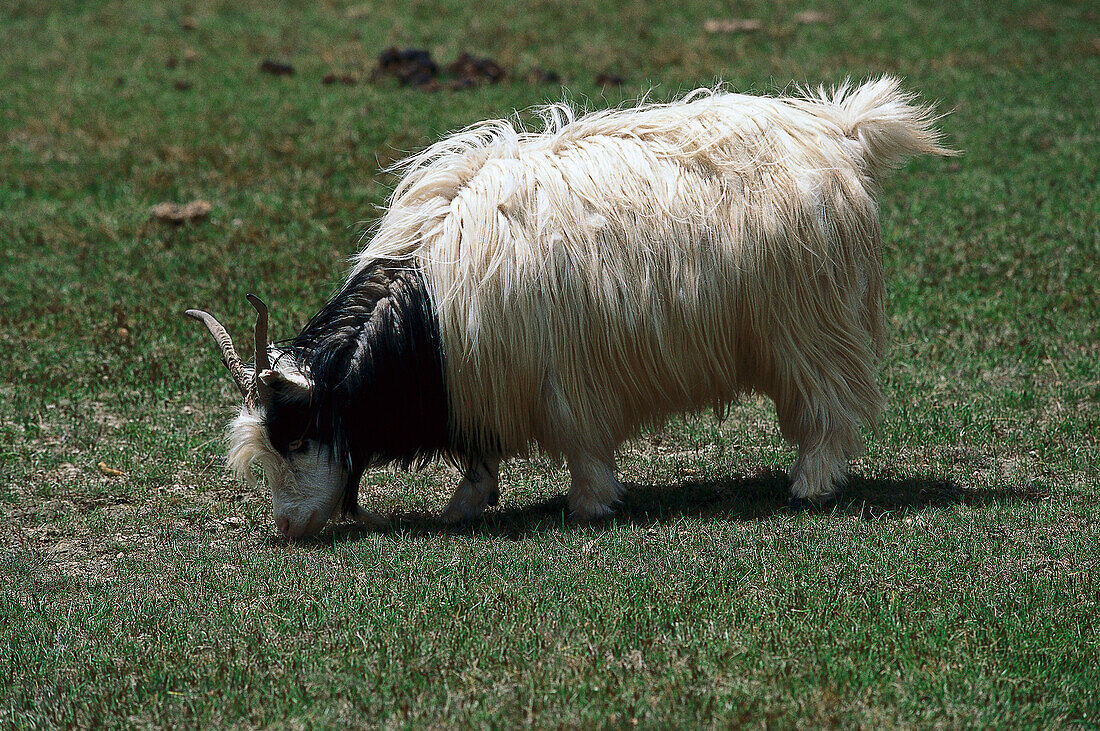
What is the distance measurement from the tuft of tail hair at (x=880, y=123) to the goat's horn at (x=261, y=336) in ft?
10.00

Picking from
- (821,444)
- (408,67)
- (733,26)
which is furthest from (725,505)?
(733,26)

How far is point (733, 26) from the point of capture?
17.2 metres

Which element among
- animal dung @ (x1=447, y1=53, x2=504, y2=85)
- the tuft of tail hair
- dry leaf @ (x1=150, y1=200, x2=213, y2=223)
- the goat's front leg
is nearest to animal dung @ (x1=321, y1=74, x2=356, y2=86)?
animal dung @ (x1=447, y1=53, x2=504, y2=85)

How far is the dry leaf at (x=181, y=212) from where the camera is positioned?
37.0 ft

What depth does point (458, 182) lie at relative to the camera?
5984mm

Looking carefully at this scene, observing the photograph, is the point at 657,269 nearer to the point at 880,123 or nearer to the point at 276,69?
the point at 880,123

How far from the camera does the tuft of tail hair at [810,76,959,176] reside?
20.1ft

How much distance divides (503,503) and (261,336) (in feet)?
6.04

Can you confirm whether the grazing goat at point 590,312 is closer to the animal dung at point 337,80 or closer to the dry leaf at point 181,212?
the dry leaf at point 181,212

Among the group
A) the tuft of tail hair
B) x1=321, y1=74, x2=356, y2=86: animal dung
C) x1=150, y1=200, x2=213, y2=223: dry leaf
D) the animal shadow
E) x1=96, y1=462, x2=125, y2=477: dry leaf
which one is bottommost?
x1=96, y1=462, x2=125, y2=477: dry leaf

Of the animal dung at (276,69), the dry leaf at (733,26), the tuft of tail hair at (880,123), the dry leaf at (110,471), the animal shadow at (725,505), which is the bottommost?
the dry leaf at (110,471)

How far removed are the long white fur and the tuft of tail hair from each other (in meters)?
0.01

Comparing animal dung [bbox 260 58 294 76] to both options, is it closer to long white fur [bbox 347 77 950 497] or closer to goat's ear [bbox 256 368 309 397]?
long white fur [bbox 347 77 950 497]

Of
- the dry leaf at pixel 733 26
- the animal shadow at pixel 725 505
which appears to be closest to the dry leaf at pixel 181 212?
the animal shadow at pixel 725 505
